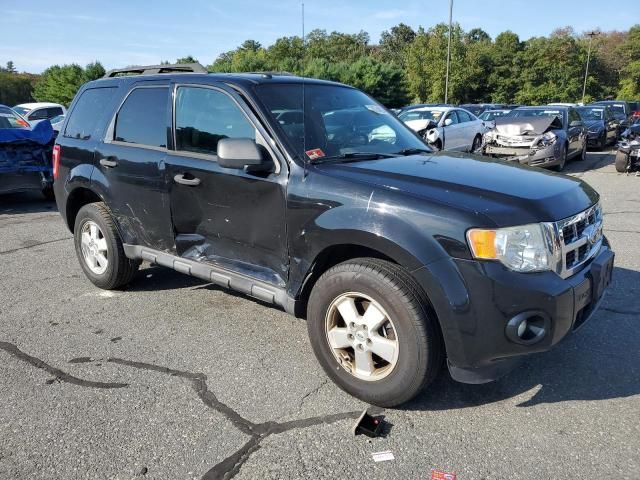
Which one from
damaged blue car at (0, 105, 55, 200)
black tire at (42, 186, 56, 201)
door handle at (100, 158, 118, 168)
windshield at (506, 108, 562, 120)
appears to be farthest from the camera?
windshield at (506, 108, 562, 120)

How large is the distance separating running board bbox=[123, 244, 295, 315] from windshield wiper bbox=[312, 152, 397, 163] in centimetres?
88

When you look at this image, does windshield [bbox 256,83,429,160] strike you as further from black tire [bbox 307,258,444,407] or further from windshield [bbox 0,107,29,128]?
windshield [bbox 0,107,29,128]

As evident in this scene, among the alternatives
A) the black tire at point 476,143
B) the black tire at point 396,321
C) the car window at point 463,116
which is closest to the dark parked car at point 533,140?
the car window at point 463,116

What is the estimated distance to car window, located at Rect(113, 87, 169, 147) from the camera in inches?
167

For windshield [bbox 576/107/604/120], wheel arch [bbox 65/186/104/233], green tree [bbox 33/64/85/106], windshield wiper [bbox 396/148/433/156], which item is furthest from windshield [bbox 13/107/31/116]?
green tree [bbox 33/64/85/106]

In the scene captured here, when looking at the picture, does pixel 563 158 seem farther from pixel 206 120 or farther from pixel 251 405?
pixel 251 405

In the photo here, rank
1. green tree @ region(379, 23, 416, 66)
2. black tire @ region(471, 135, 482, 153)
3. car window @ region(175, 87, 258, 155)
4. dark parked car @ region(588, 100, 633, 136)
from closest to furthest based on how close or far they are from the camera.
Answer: car window @ region(175, 87, 258, 155)
black tire @ region(471, 135, 482, 153)
dark parked car @ region(588, 100, 633, 136)
green tree @ region(379, 23, 416, 66)

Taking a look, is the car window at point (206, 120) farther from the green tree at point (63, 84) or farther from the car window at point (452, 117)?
the green tree at point (63, 84)

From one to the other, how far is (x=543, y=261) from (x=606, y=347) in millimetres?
1481

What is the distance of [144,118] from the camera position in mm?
4398

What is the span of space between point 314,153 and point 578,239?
1643 mm

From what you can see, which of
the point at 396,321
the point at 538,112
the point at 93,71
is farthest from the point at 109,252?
the point at 93,71

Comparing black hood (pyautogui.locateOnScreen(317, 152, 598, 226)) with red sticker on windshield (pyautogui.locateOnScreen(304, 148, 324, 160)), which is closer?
black hood (pyautogui.locateOnScreen(317, 152, 598, 226))

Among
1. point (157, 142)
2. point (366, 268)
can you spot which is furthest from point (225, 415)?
point (157, 142)
